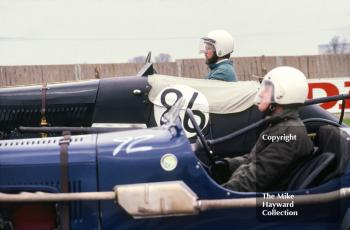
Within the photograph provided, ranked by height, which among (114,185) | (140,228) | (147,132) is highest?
(147,132)

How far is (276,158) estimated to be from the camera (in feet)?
13.9

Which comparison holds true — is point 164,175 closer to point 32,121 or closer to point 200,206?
point 200,206

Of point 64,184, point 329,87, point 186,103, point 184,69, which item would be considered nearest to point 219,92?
point 186,103

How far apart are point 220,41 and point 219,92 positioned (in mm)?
858

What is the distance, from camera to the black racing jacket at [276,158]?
167 inches

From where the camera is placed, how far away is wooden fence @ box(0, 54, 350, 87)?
16172 mm

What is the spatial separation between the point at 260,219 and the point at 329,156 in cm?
62

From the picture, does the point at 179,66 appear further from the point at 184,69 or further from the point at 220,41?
the point at 220,41

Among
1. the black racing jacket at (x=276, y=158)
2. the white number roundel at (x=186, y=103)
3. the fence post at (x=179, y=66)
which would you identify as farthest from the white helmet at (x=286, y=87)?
the fence post at (x=179, y=66)

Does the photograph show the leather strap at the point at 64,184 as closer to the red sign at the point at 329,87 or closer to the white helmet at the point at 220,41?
the white helmet at the point at 220,41

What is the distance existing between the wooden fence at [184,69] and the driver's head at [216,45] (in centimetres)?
861

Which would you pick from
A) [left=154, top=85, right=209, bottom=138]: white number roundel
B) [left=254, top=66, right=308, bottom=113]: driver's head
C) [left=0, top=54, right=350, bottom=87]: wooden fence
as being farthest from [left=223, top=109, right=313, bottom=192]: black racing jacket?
[left=0, top=54, right=350, bottom=87]: wooden fence

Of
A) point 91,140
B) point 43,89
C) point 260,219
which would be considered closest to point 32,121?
point 43,89

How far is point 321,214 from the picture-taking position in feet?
13.5
